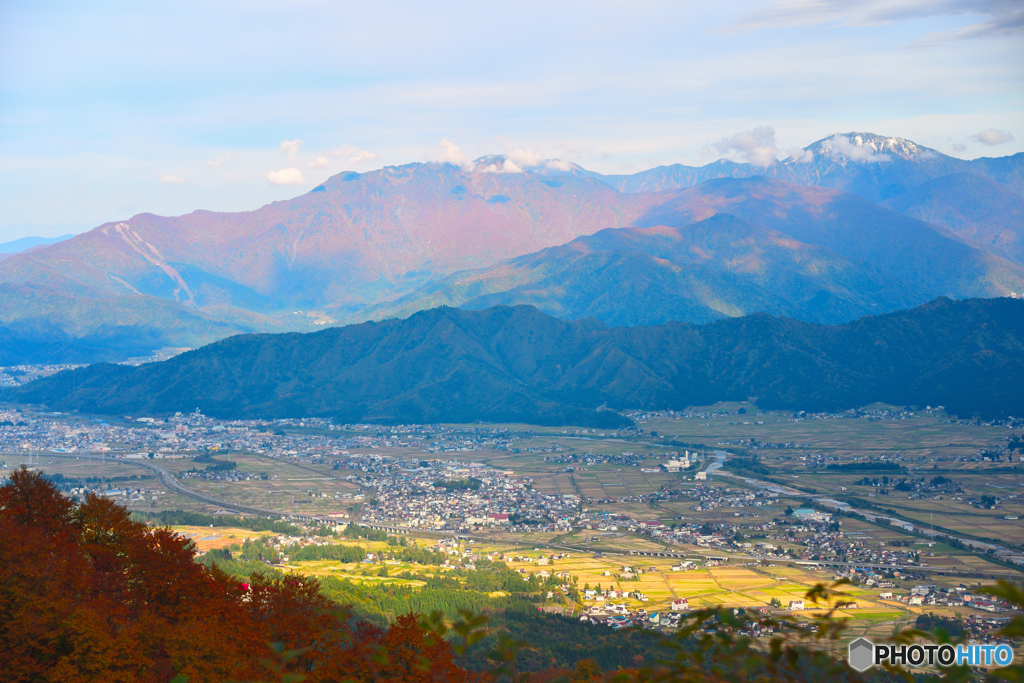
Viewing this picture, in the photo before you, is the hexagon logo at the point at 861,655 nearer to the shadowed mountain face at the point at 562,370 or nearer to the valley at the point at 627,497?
the valley at the point at 627,497

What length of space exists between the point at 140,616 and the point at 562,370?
497 ft

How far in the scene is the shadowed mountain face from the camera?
15250 cm

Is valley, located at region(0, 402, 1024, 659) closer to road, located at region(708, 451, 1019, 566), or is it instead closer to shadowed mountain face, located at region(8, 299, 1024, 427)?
road, located at region(708, 451, 1019, 566)

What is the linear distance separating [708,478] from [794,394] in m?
62.5

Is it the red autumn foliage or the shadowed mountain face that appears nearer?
the red autumn foliage

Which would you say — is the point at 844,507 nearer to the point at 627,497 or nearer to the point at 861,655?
the point at 627,497

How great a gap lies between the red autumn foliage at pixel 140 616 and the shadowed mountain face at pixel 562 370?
111856mm

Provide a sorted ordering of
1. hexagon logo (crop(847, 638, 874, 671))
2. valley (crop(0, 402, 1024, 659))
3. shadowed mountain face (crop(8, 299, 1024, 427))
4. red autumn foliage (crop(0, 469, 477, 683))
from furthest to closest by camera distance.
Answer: shadowed mountain face (crop(8, 299, 1024, 427))
valley (crop(0, 402, 1024, 659))
red autumn foliage (crop(0, 469, 477, 683))
hexagon logo (crop(847, 638, 874, 671))

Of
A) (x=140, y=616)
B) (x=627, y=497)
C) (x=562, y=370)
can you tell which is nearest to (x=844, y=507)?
(x=627, y=497)

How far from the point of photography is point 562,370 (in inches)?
7028

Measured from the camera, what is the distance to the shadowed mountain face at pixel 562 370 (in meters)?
152

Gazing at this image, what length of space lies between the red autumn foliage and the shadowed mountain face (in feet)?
367

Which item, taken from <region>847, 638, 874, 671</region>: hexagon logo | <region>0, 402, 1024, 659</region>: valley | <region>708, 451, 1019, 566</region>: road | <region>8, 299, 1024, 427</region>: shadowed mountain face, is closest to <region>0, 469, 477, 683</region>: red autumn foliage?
<region>847, 638, 874, 671</region>: hexagon logo

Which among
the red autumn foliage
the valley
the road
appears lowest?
the road
